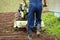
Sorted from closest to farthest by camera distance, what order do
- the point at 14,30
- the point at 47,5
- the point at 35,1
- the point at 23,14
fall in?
the point at 35,1
the point at 14,30
the point at 23,14
the point at 47,5

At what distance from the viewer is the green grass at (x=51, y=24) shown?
5.75 meters

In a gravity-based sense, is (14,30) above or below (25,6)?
below

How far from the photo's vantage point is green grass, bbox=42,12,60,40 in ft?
18.9

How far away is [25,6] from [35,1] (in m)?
1.49

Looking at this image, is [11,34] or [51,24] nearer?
[11,34]

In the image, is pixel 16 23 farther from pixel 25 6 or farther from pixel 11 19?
pixel 11 19

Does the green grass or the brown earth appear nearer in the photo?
the brown earth

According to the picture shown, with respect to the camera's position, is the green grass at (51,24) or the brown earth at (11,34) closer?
the brown earth at (11,34)

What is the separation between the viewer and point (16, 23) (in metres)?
6.25

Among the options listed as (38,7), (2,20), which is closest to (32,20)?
(38,7)

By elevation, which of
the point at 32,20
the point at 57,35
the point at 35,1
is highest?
the point at 35,1

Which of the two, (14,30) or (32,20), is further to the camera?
(14,30)

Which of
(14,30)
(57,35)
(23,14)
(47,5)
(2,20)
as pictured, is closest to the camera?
(57,35)

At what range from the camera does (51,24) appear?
20.7ft
